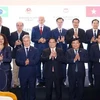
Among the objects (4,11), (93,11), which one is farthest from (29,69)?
(93,11)

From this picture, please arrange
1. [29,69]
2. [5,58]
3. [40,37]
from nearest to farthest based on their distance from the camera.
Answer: [5,58] < [29,69] < [40,37]

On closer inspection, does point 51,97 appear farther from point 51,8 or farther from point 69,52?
point 51,8

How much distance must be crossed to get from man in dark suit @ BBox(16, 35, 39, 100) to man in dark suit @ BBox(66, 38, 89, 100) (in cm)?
75

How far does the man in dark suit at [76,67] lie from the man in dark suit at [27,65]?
0.75 m

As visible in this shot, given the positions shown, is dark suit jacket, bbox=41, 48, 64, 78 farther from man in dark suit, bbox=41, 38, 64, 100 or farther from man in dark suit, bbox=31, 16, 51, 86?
man in dark suit, bbox=31, 16, 51, 86

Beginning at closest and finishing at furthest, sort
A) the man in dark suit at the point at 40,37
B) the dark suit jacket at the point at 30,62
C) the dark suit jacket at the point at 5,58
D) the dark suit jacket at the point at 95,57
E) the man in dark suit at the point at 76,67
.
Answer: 1. the dark suit jacket at the point at 5,58
2. the dark suit jacket at the point at 30,62
3. the man in dark suit at the point at 76,67
4. the dark suit jacket at the point at 95,57
5. the man in dark suit at the point at 40,37

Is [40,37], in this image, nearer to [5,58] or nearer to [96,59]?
[5,58]

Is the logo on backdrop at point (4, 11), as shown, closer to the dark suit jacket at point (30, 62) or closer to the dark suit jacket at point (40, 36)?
the dark suit jacket at point (40, 36)

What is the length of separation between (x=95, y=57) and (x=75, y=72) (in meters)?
0.59

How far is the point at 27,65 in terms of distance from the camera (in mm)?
5312

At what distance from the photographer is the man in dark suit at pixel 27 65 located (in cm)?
530

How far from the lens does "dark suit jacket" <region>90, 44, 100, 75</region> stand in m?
5.69

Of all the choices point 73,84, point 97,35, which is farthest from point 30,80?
point 97,35

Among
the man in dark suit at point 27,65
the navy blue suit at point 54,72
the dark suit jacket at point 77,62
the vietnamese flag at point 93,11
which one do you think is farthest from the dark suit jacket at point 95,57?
the vietnamese flag at point 93,11
